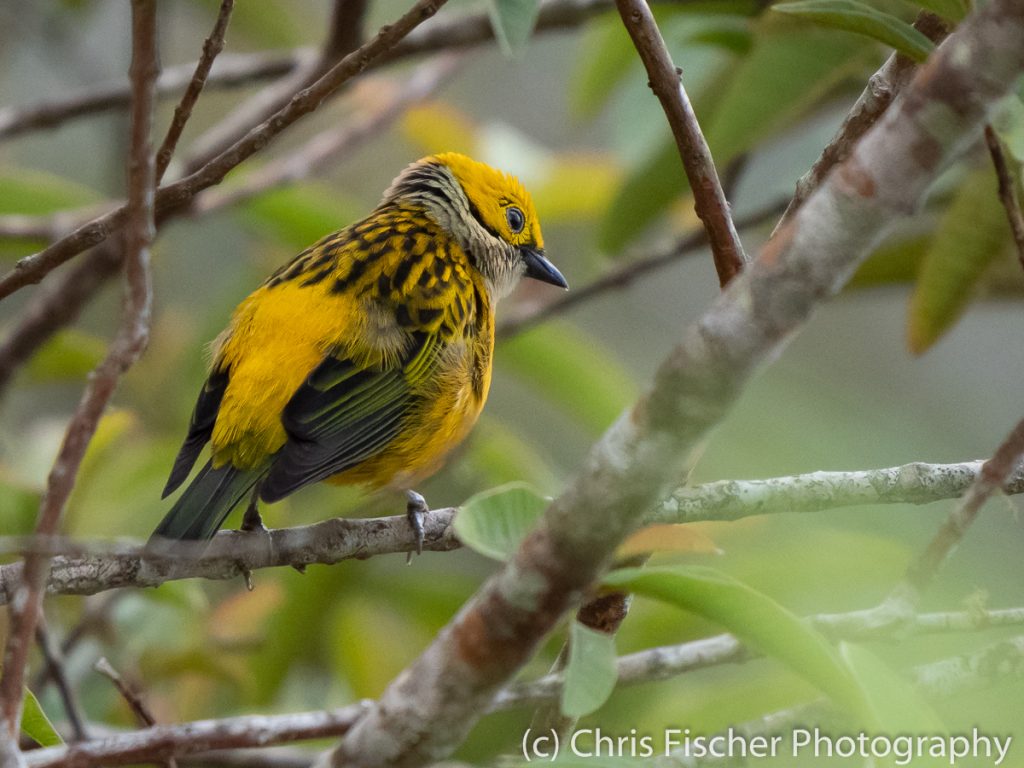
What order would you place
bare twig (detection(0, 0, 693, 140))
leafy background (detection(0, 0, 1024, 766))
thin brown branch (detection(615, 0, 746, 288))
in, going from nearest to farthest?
thin brown branch (detection(615, 0, 746, 288)) < leafy background (detection(0, 0, 1024, 766)) < bare twig (detection(0, 0, 693, 140))

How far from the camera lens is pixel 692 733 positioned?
351cm

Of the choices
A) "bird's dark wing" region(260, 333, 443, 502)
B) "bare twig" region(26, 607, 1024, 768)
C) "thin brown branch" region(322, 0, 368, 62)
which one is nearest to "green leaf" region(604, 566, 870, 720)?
"bare twig" region(26, 607, 1024, 768)

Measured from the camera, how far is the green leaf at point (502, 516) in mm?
1969

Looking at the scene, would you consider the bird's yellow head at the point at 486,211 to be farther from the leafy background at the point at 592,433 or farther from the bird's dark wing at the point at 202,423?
the bird's dark wing at the point at 202,423

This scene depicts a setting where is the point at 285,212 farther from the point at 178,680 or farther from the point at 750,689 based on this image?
the point at 750,689

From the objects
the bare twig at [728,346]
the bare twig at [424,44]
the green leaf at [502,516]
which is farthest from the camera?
the bare twig at [424,44]

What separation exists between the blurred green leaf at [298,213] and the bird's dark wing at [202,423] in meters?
1.60

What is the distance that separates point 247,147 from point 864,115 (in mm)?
1251

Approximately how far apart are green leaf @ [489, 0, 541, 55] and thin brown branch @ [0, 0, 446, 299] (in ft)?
0.92

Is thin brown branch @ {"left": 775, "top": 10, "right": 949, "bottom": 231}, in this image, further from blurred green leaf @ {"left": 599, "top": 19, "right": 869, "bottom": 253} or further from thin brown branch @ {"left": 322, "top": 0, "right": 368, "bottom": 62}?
thin brown branch @ {"left": 322, "top": 0, "right": 368, "bottom": 62}

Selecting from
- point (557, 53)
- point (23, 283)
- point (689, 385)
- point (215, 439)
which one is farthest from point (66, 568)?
point (557, 53)

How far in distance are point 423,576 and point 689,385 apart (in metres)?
3.23

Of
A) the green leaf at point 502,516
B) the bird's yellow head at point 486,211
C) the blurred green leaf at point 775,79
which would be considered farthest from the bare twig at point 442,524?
the bird's yellow head at point 486,211

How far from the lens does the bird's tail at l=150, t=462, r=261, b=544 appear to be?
124 inches
